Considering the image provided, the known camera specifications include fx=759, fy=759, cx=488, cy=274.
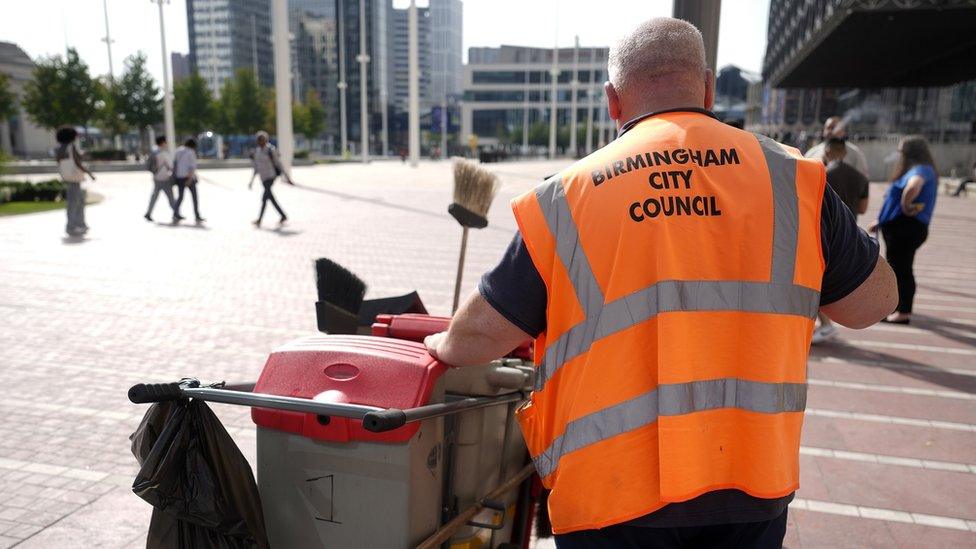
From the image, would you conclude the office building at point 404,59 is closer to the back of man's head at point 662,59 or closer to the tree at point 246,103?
the tree at point 246,103

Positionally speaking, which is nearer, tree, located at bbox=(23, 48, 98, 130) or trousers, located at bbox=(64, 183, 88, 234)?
trousers, located at bbox=(64, 183, 88, 234)

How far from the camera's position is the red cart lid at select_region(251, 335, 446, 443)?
1.90 m

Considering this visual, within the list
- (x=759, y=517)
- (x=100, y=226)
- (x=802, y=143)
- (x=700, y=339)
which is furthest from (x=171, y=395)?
(x=802, y=143)

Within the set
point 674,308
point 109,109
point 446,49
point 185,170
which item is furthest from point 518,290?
point 446,49

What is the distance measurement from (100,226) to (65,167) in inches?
73.1

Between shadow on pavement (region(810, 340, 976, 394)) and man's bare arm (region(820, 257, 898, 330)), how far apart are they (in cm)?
461

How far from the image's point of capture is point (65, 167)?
13055 millimetres

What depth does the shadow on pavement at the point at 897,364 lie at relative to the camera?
5.77 metres

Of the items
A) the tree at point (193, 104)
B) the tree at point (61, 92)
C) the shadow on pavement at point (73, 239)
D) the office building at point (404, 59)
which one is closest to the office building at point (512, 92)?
the office building at point (404, 59)

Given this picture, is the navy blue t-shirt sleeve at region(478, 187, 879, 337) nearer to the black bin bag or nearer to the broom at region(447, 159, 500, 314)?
the black bin bag

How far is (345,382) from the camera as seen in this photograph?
1.95 metres

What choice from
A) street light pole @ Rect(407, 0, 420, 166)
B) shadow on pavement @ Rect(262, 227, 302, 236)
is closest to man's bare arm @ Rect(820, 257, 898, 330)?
shadow on pavement @ Rect(262, 227, 302, 236)

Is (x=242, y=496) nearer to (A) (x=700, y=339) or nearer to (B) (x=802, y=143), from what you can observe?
(A) (x=700, y=339)

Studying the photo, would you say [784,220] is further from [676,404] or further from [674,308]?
[676,404]
